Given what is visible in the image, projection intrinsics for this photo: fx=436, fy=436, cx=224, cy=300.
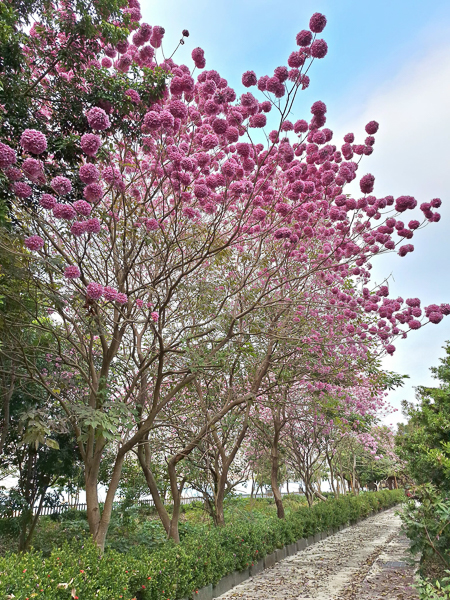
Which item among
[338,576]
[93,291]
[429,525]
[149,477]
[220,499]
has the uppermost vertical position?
[93,291]

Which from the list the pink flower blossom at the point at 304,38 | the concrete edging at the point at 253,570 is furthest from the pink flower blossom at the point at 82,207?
the concrete edging at the point at 253,570

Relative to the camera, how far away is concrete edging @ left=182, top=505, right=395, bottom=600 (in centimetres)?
568

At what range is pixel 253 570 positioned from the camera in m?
7.39

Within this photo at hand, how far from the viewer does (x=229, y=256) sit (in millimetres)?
6852

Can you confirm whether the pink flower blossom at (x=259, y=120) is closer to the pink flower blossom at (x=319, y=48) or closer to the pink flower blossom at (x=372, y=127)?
the pink flower blossom at (x=319, y=48)

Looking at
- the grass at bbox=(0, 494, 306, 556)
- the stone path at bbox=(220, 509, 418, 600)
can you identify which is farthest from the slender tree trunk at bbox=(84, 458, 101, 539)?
the stone path at bbox=(220, 509, 418, 600)

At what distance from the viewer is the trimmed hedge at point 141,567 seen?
3102 mm

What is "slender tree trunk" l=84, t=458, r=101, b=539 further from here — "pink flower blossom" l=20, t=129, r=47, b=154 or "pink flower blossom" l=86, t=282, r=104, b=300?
"pink flower blossom" l=20, t=129, r=47, b=154

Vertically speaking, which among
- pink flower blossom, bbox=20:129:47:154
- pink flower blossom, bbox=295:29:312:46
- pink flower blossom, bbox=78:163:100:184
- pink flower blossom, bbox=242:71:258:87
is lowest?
pink flower blossom, bbox=78:163:100:184

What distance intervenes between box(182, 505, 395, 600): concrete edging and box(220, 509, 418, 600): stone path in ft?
0.31

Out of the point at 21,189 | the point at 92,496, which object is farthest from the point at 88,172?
the point at 92,496

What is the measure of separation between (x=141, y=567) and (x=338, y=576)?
4.23 metres

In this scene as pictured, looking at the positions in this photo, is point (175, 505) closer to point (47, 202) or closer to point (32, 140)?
point (47, 202)

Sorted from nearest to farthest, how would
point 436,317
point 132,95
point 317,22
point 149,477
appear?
point 317,22 → point 132,95 → point 436,317 → point 149,477
